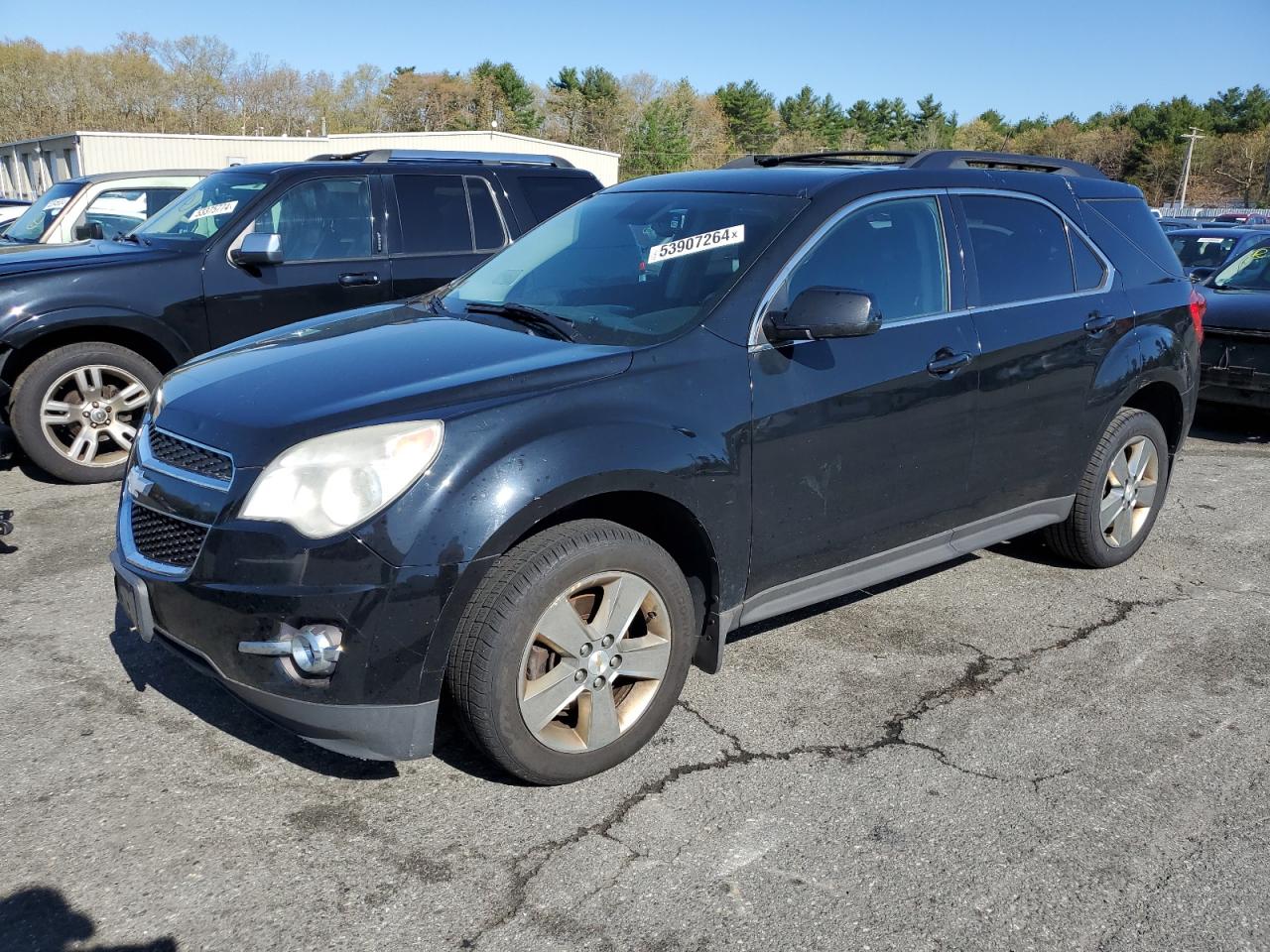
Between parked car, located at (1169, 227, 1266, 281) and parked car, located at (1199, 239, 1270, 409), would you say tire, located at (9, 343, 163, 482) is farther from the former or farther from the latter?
parked car, located at (1169, 227, 1266, 281)

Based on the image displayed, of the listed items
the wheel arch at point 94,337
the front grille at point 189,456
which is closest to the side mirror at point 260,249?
the wheel arch at point 94,337

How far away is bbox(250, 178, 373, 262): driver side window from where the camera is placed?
266 inches

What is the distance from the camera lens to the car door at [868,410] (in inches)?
137

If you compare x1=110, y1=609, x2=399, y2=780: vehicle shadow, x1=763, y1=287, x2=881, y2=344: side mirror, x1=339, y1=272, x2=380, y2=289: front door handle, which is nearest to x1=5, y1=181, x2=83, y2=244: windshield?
x1=339, y1=272, x2=380, y2=289: front door handle

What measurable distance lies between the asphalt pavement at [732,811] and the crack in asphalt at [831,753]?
0.04 ft

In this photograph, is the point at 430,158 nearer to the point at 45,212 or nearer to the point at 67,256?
the point at 67,256

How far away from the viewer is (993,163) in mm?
4605

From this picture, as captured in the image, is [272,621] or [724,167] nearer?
[272,621]

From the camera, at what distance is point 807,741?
3463 millimetres

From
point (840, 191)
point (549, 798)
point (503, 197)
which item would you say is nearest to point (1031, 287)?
point (840, 191)

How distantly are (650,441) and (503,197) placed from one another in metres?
4.81

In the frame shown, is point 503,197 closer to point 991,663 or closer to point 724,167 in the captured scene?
point 724,167

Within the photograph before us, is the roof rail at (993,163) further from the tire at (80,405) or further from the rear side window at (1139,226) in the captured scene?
the tire at (80,405)

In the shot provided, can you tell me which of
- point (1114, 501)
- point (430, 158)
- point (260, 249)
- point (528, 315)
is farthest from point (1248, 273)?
point (260, 249)
